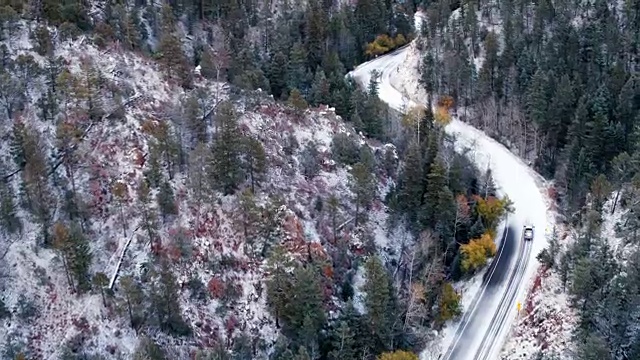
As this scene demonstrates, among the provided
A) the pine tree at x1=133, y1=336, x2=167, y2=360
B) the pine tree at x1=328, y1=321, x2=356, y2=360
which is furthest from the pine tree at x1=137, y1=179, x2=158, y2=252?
the pine tree at x1=328, y1=321, x2=356, y2=360

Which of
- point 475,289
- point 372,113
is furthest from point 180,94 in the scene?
point 475,289

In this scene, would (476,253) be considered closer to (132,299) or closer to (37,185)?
(132,299)

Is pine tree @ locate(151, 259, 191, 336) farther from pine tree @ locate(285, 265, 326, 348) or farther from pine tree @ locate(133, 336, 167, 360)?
pine tree @ locate(285, 265, 326, 348)

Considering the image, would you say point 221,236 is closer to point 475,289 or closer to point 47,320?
point 47,320

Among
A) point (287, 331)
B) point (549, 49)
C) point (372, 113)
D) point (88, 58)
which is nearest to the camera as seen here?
point (287, 331)

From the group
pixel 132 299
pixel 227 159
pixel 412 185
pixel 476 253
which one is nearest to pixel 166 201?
pixel 227 159
